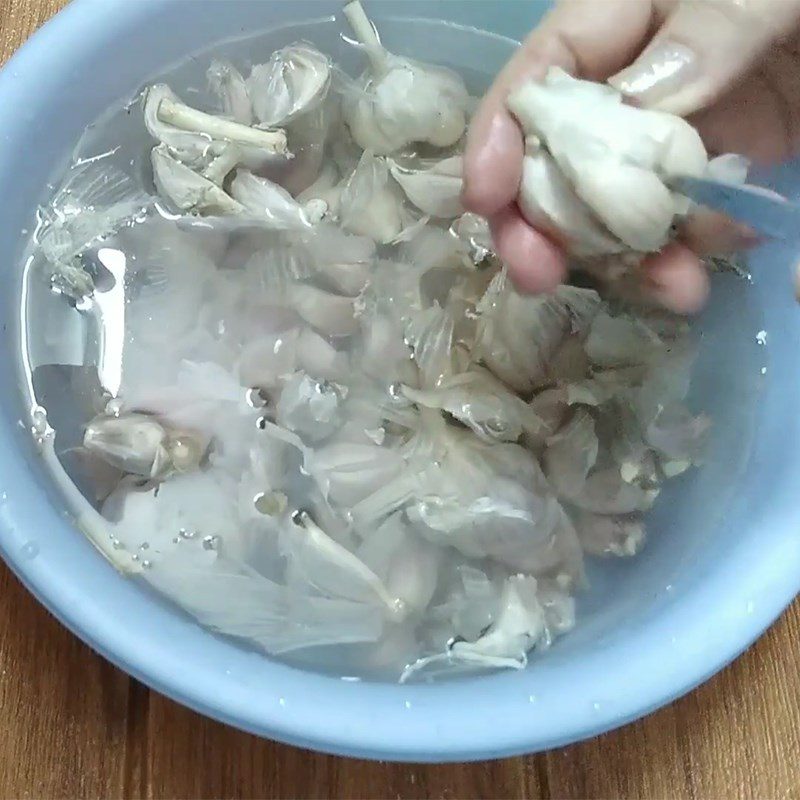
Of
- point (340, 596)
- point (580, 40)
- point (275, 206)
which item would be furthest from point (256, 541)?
point (580, 40)

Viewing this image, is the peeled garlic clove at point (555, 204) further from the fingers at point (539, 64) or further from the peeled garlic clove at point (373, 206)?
the peeled garlic clove at point (373, 206)

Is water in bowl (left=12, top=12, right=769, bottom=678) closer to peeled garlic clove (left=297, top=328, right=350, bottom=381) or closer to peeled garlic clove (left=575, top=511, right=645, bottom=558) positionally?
peeled garlic clove (left=575, top=511, right=645, bottom=558)

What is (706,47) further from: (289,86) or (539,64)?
(289,86)

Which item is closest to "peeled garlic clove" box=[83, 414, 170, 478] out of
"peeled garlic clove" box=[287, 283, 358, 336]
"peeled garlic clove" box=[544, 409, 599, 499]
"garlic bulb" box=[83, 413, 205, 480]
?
"garlic bulb" box=[83, 413, 205, 480]

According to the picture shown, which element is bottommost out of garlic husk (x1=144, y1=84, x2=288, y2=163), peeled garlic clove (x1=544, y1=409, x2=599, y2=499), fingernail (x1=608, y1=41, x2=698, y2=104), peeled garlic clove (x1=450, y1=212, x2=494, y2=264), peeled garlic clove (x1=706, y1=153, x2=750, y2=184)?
peeled garlic clove (x1=544, y1=409, x2=599, y2=499)

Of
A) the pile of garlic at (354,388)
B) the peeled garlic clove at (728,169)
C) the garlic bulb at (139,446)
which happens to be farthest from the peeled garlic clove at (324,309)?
the peeled garlic clove at (728,169)

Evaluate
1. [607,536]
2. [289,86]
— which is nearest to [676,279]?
[607,536]
